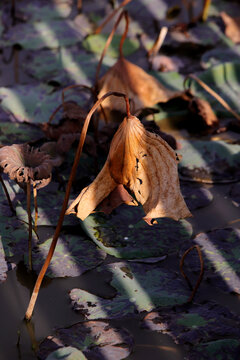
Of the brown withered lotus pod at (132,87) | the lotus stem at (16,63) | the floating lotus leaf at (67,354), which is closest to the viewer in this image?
the floating lotus leaf at (67,354)

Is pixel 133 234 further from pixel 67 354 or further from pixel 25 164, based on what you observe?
pixel 67 354

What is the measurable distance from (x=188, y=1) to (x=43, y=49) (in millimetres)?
1108

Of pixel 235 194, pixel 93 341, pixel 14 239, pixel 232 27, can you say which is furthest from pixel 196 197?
pixel 232 27

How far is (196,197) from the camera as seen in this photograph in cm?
211

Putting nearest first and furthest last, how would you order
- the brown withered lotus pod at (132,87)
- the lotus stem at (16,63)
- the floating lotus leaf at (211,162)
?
the floating lotus leaf at (211,162) → the brown withered lotus pod at (132,87) → the lotus stem at (16,63)

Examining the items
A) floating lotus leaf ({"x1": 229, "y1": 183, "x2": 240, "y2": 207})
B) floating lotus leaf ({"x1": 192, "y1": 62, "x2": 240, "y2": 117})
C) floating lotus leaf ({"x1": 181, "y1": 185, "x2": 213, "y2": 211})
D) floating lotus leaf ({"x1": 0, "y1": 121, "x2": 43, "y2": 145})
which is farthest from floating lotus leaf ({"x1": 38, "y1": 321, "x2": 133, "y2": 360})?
floating lotus leaf ({"x1": 192, "y1": 62, "x2": 240, "y2": 117})

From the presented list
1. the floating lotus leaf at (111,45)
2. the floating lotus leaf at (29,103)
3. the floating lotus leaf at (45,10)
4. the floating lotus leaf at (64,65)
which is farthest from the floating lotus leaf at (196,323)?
the floating lotus leaf at (45,10)

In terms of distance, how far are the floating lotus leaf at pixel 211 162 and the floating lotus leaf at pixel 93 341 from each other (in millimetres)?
884

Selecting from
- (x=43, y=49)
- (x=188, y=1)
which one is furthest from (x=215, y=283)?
(x=188, y=1)

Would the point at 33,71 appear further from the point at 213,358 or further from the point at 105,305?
the point at 213,358

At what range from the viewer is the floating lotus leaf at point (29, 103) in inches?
103

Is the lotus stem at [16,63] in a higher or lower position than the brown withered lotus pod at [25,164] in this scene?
lower

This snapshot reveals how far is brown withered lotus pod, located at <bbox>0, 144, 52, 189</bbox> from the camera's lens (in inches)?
61.0

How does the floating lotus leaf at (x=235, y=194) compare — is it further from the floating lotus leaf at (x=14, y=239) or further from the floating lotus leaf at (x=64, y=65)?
the floating lotus leaf at (x=64, y=65)
